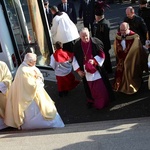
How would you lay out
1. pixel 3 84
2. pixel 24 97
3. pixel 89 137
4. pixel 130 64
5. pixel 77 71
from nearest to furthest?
pixel 89 137 < pixel 24 97 < pixel 3 84 < pixel 77 71 < pixel 130 64

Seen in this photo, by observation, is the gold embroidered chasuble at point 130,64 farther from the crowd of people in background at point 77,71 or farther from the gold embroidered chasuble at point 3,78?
the gold embroidered chasuble at point 3,78

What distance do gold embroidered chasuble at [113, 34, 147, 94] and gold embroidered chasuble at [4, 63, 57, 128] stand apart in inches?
68.4

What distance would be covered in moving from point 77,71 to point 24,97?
1.33m

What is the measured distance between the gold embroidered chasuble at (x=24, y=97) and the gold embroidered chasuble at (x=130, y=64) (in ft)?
5.70

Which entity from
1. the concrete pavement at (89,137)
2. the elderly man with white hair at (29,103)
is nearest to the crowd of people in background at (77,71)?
the elderly man with white hair at (29,103)

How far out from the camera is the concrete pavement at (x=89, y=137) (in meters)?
4.73

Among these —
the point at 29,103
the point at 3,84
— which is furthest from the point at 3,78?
the point at 29,103

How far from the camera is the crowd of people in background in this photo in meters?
5.83

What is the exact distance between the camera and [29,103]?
5.81m

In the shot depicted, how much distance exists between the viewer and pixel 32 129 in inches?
238

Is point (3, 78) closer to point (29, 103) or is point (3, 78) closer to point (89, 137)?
point (29, 103)

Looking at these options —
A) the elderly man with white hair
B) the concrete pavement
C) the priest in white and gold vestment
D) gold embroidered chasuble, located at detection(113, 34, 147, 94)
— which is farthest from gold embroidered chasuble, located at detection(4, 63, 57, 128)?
gold embroidered chasuble, located at detection(113, 34, 147, 94)

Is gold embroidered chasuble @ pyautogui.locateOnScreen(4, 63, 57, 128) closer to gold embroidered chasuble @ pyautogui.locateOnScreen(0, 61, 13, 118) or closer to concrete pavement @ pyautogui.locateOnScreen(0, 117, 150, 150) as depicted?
gold embroidered chasuble @ pyautogui.locateOnScreen(0, 61, 13, 118)

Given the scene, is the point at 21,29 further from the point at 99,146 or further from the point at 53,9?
the point at 99,146
